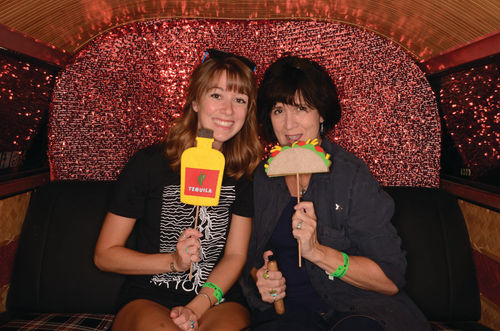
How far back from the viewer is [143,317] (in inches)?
49.5

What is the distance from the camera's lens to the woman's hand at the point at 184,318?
4.03 feet

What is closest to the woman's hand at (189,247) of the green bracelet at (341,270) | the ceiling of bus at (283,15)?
the green bracelet at (341,270)

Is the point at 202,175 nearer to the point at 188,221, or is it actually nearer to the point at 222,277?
the point at 188,221

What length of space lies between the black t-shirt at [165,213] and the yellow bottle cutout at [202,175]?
0.79 feet

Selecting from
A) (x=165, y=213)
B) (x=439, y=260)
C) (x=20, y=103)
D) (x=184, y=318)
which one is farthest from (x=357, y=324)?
(x=20, y=103)

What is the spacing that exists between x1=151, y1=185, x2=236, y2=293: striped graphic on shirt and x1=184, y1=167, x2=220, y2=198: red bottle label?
0.25 m

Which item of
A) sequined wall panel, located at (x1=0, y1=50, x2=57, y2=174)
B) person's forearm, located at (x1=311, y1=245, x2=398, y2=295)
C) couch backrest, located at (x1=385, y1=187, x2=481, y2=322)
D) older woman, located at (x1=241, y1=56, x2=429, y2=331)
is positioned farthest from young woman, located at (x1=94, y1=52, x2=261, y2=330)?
couch backrest, located at (x1=385, y1=187, x2=481, y2=322)

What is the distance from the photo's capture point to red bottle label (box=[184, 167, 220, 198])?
1259 millimetres

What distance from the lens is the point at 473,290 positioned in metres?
1.69

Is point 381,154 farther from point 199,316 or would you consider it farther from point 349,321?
point 199,316

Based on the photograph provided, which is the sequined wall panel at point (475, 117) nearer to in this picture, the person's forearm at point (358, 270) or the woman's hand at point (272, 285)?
the person's forearm at point (358, 270)

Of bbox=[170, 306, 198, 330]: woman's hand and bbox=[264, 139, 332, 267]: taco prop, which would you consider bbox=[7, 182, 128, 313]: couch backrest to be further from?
bbox=[264, 139, 332, 267]: taco prop

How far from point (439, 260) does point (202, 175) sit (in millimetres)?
1386

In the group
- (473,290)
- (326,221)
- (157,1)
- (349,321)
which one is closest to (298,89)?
(326,221)
